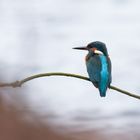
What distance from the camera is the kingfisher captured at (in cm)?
173

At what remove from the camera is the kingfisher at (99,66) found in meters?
1.73

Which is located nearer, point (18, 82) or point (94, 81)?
point (18, 82)

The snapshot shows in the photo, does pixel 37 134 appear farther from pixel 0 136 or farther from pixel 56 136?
pixel 0 136

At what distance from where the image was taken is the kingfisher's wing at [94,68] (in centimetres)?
179

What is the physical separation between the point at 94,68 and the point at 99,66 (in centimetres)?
2

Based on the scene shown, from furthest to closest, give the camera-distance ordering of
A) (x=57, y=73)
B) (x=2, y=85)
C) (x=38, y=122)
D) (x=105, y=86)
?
(x=38, y=122) → (x=105, y=86) → (x=57, y=73) → (x=2, y=85)

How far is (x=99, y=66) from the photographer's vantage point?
1.91m

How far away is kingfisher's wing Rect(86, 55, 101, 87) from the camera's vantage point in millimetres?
1789

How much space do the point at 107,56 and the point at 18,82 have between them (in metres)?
0.43

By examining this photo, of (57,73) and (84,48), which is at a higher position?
(84,48)

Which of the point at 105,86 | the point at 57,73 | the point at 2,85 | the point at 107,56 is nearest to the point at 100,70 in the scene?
the point at 107,56

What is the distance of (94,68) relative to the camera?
193cm

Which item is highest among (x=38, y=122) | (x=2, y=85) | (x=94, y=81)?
(x=38, y=122)

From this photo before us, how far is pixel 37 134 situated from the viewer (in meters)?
2.17
